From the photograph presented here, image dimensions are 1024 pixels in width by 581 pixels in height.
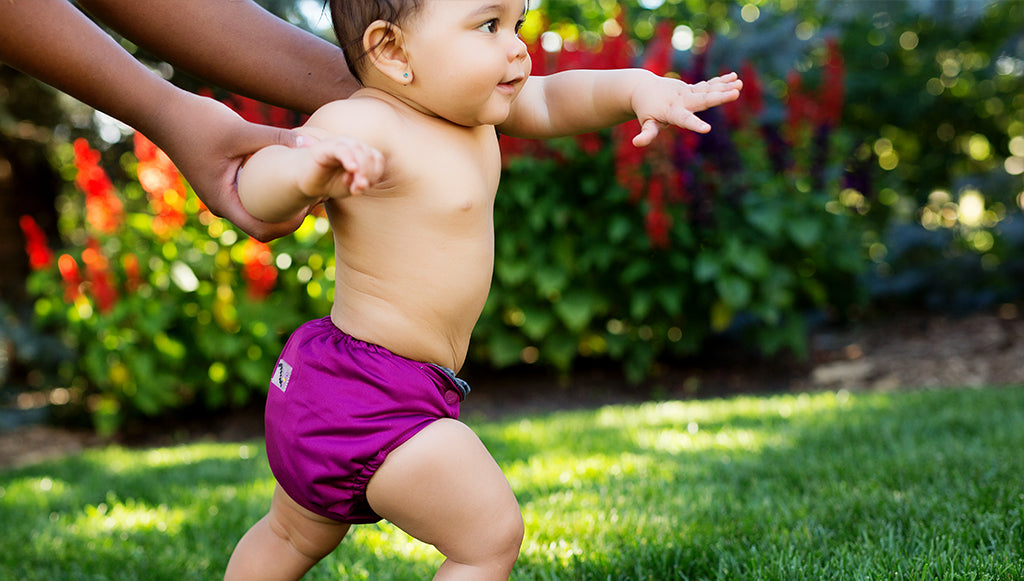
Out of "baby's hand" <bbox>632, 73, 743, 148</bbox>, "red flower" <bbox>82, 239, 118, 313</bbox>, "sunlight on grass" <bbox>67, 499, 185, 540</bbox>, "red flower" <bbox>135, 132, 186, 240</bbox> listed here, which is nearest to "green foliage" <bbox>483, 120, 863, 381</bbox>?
"red flower" <bbox>135, 132, 186, 240</bbox>

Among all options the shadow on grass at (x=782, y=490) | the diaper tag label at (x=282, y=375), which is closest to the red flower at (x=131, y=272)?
the shadow on grass at (x=782, y=490)

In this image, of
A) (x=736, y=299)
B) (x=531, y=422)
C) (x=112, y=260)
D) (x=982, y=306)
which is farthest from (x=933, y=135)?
(x=112, y=260)

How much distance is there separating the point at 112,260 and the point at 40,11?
12.9ft

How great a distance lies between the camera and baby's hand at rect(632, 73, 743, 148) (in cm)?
147

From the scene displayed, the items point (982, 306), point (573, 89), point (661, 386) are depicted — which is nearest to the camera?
point (573, 89)

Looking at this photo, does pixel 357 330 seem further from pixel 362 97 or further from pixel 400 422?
pixel 362 97

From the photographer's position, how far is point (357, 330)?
58.9 inches

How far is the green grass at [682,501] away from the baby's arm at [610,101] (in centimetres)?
95

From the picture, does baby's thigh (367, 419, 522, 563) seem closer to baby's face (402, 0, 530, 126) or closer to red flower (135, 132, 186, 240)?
baby's face (402, 0, 530, 126)

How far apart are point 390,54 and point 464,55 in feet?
0.42

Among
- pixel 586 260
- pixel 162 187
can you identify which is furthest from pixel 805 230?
pixel 162 187

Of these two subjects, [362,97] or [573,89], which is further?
[573,89]

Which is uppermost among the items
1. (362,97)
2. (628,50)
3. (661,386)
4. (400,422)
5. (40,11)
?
(628,50)

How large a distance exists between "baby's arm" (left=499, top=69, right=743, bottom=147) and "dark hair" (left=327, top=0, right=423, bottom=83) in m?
0.36
